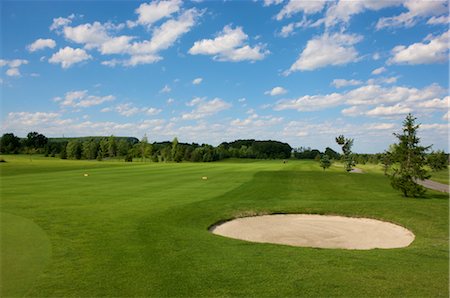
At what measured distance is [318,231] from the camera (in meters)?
17.5

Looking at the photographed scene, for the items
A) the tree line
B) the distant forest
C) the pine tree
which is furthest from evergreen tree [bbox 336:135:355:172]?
the tree line

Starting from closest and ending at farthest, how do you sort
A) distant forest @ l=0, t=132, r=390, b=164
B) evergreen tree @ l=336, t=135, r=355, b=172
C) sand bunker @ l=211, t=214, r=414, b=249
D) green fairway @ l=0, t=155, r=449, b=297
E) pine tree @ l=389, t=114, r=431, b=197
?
green fairway @ l=0, t=155, r=449, b=297
sand bunker @ l=211, t=214, r=414, b=249
pine tree @ l=389, t=114, r=431, b=197
evergreen tree @ l=336, t=135, r=355, b=172
distant forest @ l=0, t=132, r=390, b=164

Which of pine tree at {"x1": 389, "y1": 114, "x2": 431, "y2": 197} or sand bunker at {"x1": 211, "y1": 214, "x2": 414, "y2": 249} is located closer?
sand bunker at {"x1": 211, "y1": 214, "x2": 414, "y2": 249}

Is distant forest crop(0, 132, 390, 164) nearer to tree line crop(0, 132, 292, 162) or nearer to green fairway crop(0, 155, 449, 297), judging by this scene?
tree line crop(0, 132, 292, 162)

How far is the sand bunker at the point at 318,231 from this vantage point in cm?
1555

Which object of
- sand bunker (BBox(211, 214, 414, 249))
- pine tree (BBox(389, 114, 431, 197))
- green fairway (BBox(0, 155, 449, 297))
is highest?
pine tree (BBox(389, 114, 431, 197))

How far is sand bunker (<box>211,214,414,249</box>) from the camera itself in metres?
15.5

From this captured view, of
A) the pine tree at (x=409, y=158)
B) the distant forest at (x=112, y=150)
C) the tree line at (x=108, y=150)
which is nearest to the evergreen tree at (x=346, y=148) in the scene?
the pine tree at (x=409, y=158)

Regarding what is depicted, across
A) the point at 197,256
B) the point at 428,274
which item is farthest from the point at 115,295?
the point at 428,274

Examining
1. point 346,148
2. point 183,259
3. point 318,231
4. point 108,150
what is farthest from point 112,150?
point 183,259

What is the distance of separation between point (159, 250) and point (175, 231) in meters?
3.04

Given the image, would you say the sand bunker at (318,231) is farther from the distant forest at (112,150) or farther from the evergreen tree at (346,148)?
the distant forest at (112,150)

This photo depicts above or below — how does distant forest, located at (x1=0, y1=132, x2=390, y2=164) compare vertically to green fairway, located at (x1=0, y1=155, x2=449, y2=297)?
above

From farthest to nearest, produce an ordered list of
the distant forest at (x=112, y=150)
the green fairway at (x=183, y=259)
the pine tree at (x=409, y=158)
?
the distant forest at (x=112, y=150), the pine tree at (x=409, y=158), the green fairway at (x=183, y=259)
